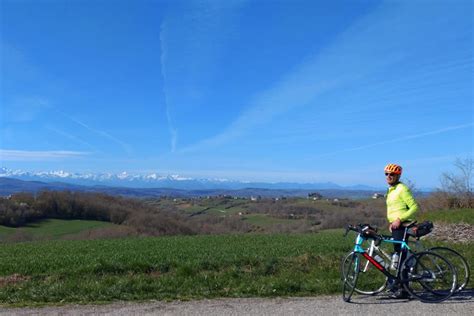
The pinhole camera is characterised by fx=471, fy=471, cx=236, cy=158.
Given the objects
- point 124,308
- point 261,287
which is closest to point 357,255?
point 261,287

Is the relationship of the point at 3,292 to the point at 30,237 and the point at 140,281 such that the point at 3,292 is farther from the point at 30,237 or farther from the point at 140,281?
the point at 30,237

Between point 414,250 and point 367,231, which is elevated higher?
point 367,231

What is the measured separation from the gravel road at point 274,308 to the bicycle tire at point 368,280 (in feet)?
0.86


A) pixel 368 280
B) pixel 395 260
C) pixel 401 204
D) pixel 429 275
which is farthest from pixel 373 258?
pixel 368 280

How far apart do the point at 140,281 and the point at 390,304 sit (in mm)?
4555

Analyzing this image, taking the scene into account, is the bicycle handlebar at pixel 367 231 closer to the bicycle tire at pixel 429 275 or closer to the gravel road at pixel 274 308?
the bicycle tire at pixel 429 275

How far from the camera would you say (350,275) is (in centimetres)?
779

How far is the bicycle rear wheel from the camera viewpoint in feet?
25.1

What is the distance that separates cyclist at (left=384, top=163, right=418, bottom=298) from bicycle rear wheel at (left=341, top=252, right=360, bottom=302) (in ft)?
2.03

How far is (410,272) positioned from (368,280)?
1.36m

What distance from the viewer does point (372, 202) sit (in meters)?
63.1

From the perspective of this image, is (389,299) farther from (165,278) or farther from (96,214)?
(96,214)

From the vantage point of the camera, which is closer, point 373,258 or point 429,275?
point 429,275

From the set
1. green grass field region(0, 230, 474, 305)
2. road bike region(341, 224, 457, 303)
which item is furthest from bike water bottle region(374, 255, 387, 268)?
green grass field region(0, 230, 474, 305)
